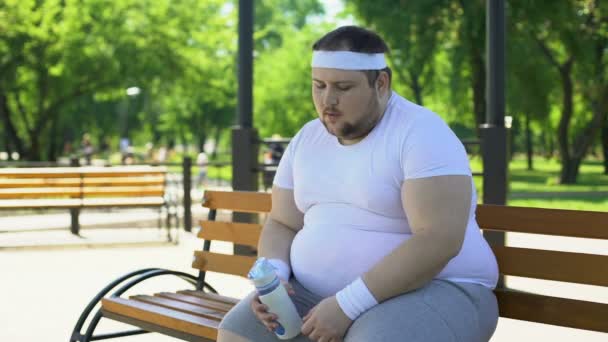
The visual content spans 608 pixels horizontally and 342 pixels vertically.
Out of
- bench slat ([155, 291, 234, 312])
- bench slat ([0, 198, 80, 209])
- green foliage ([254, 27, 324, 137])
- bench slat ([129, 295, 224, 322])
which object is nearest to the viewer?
bench slat ([129, 295, 224, 322])

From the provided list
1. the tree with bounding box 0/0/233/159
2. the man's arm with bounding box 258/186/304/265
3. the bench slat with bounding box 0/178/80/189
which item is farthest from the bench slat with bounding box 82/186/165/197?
the tree with bounding box 0/0/233/159

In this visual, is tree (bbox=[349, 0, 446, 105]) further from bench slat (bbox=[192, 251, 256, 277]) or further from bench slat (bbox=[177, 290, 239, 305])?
bench slat (bbox=[177, 290, 239, 305])

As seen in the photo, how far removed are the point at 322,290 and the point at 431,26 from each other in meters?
26.5

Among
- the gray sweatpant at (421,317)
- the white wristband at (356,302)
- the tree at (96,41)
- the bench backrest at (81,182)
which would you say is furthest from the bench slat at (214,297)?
the tree at (96,41)

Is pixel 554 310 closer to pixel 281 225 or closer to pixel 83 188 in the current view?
pixel 281 225

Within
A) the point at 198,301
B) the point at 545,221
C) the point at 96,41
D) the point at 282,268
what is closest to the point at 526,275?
the point at 545,221

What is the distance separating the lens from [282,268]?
3.59m

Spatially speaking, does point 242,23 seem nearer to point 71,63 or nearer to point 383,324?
point 383,324

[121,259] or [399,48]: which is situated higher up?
[399,48]

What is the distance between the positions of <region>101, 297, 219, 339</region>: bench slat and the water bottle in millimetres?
922

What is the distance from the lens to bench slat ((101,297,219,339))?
4.18 meters

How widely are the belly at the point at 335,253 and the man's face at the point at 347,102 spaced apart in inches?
14.0

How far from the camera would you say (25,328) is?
22.1ft

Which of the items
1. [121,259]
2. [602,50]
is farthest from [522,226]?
[602,50]
